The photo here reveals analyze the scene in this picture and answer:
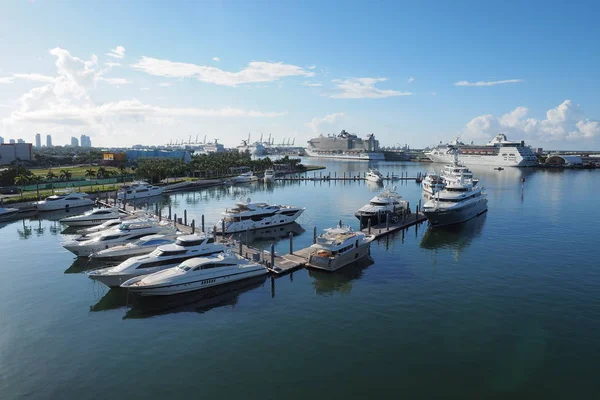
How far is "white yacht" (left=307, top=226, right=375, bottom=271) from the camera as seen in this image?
2957 cm

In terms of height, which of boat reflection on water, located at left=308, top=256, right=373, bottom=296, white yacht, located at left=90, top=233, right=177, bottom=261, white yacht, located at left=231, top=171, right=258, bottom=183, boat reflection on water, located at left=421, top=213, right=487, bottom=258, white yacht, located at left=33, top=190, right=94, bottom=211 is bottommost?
boat reflection on water, located at left=308, top=256, right=373, bottom=296

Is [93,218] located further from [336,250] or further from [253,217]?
[336,250]

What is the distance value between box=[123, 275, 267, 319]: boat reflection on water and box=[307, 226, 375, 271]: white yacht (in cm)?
577

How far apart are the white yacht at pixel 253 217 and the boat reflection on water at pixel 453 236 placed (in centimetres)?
1541

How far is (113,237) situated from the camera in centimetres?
3381

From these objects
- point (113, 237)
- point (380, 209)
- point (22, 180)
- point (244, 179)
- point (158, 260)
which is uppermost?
point (22, 180)

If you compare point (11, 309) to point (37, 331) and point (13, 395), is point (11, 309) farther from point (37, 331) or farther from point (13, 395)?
point (13, 395)

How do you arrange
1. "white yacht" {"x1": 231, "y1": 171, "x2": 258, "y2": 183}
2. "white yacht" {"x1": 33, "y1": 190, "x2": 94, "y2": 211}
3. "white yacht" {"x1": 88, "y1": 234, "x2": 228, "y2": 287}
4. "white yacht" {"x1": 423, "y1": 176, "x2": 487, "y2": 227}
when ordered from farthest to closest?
"white yacht" {"x1": 231, "y1": 171, "x2": 258, "y2": 183}, "white yacht" {"x1": 33, "y1": 190, "x2": 94, "y2": 211}, "white yacht" {"x1": 423, "y1": 176, "x2": 487, "y2": 227}, "white yacht" {"x1": 88, "y1": 234, "x2": 228, "y2": 287}

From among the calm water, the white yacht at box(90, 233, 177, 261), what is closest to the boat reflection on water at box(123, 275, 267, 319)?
the calm water

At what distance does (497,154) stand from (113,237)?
178 meters

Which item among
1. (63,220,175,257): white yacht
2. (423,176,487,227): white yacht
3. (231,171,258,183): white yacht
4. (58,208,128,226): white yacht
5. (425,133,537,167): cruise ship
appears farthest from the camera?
(425,133,537,167): cruise ship

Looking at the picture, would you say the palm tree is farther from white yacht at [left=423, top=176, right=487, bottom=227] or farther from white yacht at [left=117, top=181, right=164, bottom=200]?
white yacht at [left=423, top=176, right=487, bottom=227]

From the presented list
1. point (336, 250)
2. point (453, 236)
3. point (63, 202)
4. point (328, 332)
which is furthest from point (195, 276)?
point (63, 202)

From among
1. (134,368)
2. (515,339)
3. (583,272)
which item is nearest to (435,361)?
(515,339)
